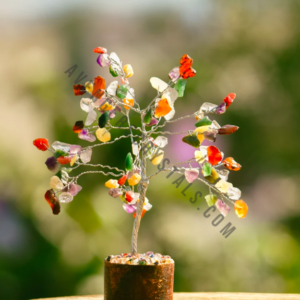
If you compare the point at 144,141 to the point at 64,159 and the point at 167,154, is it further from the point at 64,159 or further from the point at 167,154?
the point at 167,154

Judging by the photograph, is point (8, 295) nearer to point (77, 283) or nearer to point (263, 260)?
point (77, 283)

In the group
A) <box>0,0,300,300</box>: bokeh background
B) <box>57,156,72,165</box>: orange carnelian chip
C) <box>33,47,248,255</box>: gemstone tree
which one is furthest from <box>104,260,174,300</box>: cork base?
<box>0,0,300,300</box>: bokeh background

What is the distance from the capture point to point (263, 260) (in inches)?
69.4

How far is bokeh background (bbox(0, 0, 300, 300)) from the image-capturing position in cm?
164

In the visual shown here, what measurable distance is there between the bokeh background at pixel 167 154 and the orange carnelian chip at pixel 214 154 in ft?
2.90

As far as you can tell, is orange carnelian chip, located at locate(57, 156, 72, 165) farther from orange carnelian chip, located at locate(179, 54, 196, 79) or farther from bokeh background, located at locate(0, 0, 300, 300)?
bokeh background, located at locate(0, 0, 300, 300)

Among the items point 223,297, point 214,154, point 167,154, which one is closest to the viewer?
point 214,154

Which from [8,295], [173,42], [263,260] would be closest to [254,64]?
[173,42]

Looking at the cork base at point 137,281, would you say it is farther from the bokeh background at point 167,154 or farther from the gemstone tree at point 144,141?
the bokeh background at point 167,154

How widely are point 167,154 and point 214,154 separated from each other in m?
0.90

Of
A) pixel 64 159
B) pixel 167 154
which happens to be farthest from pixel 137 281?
pixel 167 154

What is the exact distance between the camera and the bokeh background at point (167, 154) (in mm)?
1641

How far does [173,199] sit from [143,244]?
0.23m

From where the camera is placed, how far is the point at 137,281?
0.80 meters
